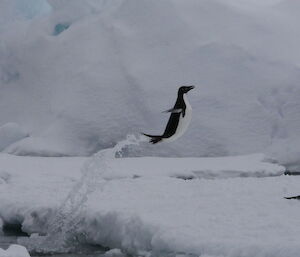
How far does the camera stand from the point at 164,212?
21.9 ft

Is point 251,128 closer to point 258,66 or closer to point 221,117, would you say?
point 221,117

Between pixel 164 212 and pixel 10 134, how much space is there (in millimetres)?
10192

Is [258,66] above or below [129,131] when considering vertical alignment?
above

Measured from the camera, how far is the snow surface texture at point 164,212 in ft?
17.5

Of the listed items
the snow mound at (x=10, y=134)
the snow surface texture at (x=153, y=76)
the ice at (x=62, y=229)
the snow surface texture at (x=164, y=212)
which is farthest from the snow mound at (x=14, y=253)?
the snow mound at (x=10, y=134)

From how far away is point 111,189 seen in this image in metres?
8.87

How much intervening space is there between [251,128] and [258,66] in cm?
188

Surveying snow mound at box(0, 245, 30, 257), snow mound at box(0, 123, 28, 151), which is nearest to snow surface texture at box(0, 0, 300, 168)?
snow mound at box(0, 123, 28, 151)

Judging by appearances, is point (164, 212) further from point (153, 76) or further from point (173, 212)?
point (153, 76)

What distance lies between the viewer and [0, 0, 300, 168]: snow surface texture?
1577 cm

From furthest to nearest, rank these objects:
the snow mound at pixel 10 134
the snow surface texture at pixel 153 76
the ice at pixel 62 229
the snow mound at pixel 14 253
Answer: the snow mound at pixel 10 134, the snow surface texture at pixel 153 76, the ice at pixel 62 229, the snow mound at pixel 14 253

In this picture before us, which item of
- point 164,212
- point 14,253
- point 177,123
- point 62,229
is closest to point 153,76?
point 62,229

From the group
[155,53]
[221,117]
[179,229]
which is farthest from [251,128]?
[179,229]

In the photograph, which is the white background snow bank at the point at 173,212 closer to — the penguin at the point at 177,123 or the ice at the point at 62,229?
the ice at the point at 62,229
